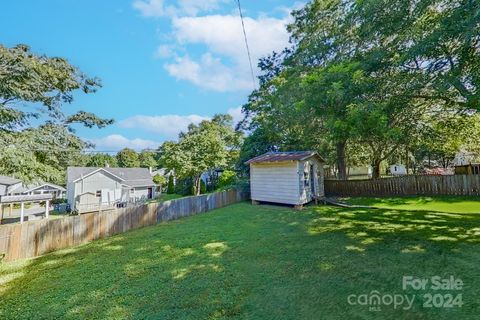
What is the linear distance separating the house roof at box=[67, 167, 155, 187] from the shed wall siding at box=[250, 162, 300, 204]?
19702mm

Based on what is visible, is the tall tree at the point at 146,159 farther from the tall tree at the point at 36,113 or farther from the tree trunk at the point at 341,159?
the tall tree at the point at 36,113

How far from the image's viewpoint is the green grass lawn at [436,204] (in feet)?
29.1

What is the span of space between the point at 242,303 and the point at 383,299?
1916 millimetres

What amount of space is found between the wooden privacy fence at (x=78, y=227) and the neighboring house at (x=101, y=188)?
607 inches

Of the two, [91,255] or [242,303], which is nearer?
[242,303]

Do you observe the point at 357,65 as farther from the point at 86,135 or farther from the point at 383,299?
the point at 86,135

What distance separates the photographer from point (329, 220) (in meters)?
8.01

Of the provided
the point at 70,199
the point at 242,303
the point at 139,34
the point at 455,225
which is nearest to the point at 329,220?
the point at 455,225

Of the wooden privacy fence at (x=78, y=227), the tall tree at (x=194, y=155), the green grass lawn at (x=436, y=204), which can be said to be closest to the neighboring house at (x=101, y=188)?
the tall tree at (x=194, y=155)

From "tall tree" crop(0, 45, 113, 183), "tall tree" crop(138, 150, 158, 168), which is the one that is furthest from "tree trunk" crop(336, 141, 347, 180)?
"tall tree" crop(138, 150, 158, 168)

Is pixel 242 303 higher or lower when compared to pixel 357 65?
lower

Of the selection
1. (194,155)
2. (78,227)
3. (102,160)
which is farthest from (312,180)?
(102,160)

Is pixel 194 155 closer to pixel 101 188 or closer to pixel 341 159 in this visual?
pixel 101 188

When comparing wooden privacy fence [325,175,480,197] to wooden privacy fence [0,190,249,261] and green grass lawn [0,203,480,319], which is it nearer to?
green grass lawn [0,203,480,319]
